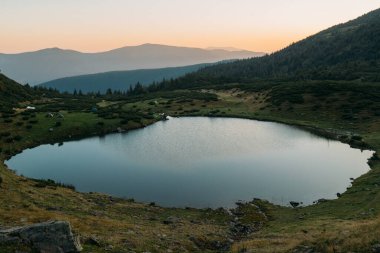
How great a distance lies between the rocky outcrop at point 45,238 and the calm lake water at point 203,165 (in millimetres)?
27672

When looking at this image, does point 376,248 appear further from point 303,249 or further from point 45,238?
point 45,238

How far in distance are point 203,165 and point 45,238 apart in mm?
47871

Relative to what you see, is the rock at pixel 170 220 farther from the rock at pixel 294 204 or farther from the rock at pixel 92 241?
the rock at pixel 294 204

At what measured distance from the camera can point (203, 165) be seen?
69.8m

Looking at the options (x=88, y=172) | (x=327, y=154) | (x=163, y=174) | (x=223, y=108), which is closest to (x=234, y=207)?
(x=163, y=174)

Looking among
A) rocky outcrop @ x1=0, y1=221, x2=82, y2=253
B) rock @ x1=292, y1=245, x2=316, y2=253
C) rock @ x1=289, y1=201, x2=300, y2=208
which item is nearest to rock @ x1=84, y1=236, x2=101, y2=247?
rocky outcrop @ x1=0, y1=221, x2=82, y2=253

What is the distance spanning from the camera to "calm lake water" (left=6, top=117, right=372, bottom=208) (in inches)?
2169

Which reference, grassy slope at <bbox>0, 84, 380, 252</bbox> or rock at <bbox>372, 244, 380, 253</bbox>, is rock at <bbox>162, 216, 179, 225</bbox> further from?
rock at <bbox>372, 244, 380, 253</bbox>

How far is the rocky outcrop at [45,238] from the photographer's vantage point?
22.8 metres

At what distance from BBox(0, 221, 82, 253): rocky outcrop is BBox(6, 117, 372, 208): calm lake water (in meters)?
27.7

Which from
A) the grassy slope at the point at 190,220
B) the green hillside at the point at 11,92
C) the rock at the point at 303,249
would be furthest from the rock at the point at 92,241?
the green hillside at the point at 11,92

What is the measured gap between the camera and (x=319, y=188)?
5675cm

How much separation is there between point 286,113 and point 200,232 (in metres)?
103

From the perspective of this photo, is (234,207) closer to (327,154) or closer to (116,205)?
(116,205)
